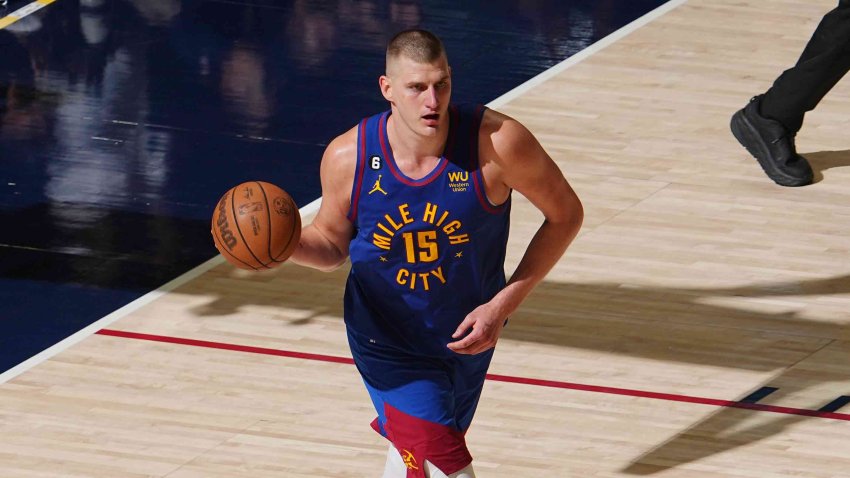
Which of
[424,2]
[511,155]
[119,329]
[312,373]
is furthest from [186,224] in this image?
[424,2]

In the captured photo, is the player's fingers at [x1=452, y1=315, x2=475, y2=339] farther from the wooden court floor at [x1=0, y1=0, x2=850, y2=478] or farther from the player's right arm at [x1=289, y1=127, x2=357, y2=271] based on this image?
the wooden court floor at [x1=0, y1=0, x2=850, y2=478]

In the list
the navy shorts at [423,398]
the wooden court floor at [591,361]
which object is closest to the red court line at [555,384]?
the wooden court floor at [591,361]

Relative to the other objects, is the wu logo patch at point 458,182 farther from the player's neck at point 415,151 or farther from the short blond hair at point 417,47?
the short blond hair at point 417,47

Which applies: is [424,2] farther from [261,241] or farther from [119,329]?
[261,241]

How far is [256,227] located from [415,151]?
1.85 ft

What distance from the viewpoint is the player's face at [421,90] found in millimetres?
5266

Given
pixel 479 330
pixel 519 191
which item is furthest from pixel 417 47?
pixel 479 330

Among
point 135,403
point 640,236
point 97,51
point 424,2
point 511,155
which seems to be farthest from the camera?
point 424,2

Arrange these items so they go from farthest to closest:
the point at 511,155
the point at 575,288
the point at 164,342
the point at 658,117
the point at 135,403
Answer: the point at 658,117 < the point at 575,288 < the point at 164,342 < the point at 135,403 < the point at 511,155

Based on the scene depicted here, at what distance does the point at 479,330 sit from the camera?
5457 millimetres

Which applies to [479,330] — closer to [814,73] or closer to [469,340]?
[469,340]

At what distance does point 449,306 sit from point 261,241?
635mm

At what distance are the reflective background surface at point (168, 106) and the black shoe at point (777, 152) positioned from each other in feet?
6.46

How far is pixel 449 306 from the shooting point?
18.4ft
